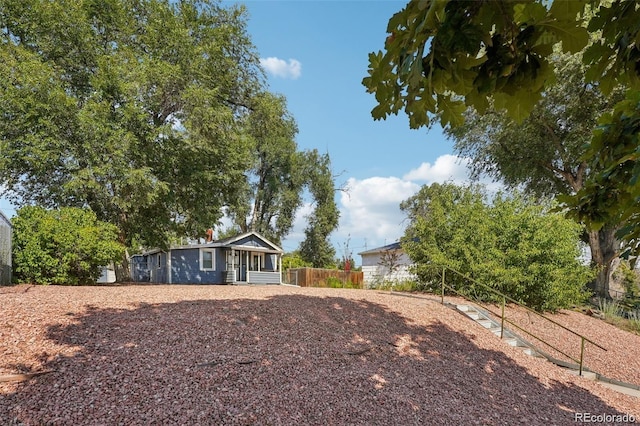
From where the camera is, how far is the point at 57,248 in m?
8.39

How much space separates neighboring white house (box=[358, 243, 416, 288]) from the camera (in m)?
15.3

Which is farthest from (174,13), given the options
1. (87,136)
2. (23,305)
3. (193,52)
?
(23,305)

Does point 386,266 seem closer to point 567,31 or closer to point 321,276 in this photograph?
point 321,276

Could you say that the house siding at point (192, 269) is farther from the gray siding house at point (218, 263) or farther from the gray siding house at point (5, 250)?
the gray siding house at point (5, 250)

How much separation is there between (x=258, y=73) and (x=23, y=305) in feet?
45.4

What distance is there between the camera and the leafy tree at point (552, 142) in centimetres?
1277

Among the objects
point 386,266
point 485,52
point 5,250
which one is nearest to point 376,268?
point 386,266

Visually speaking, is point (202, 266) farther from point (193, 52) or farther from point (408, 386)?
point (408, 386)

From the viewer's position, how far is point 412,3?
1.11 m

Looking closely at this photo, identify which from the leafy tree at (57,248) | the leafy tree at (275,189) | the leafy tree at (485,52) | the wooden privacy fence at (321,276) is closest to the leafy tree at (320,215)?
the leafy tree at (275,189)

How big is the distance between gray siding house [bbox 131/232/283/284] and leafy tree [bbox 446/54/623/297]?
12404mm

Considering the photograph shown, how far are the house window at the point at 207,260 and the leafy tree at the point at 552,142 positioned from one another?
14.0 m

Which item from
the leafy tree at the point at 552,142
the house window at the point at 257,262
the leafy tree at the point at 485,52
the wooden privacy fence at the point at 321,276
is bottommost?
the wooden privacy fence at the point at 321,276

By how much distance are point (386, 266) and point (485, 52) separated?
16619 millimetres
